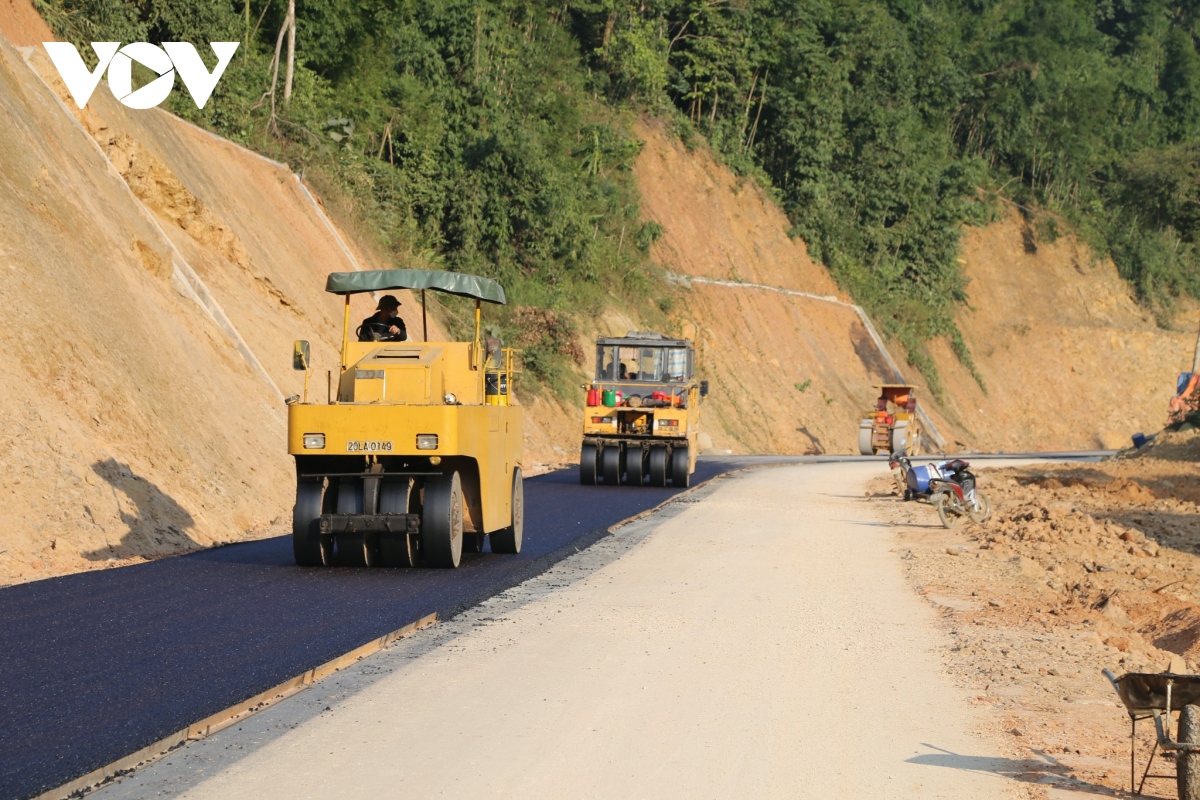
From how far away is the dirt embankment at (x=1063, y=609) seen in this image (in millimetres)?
7980

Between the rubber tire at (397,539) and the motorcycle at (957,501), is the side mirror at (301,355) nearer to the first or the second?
the rubber tire at (397,539)

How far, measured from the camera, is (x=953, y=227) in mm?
77000

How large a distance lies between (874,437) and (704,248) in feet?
45.2

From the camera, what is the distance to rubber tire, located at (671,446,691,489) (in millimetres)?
29203

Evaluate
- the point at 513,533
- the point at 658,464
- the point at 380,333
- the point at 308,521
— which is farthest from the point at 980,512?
the point at 308,521

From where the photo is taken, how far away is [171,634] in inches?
403

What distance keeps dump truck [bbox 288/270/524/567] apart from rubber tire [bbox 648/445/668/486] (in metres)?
13.8

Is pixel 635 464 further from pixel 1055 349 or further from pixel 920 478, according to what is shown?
pixel 1055 349

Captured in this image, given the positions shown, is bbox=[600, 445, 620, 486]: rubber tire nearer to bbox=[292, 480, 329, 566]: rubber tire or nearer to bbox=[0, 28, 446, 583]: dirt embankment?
bbox=[0, 28, 446, 583]: dirt embankment

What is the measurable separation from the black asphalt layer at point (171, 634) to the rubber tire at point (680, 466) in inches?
495

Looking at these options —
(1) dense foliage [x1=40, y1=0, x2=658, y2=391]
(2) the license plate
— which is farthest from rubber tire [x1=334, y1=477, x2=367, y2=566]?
(1) dense foliage [x1=40, y1=0, x2=658, y2=391]

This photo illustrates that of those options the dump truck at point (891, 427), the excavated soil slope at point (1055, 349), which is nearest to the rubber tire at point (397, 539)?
the dump truck at point (891, 427)

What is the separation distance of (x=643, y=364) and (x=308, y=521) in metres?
17.0

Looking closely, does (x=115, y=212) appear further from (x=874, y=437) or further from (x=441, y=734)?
(x=874, y=437)
